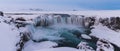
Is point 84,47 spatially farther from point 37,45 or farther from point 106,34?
point 106,34

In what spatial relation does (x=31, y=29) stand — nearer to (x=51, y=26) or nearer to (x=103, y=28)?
(x=51, y=26)

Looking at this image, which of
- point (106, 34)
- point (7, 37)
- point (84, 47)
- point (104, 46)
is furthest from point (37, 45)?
point (106, 34)

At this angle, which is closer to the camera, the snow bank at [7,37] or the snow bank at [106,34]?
the snow bank at [7,37]

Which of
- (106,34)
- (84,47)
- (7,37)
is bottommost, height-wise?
(84,47)

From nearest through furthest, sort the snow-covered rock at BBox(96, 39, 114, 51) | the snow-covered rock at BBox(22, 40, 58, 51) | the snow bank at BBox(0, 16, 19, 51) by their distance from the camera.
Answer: the snow bank at BBox(0, 16, 19, 51)
the snow-covered rock at BBox(22, 40, 58, 51)
the snow-covered rock at BBox(96, 39, 114, 51)

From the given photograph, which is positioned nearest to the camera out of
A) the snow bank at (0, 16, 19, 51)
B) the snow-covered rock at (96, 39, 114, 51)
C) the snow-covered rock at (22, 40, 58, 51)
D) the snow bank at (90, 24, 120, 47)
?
the snow bank at (0, 16, 19, 51)

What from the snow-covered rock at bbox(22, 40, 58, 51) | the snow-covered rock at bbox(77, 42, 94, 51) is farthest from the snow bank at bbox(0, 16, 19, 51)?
the snow-covered rock at bbox(77, 42, 94, 51)

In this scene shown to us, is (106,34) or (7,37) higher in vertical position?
(7,37)

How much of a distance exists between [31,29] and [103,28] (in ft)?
18.2

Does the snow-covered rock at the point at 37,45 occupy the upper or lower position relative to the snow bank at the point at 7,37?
lower

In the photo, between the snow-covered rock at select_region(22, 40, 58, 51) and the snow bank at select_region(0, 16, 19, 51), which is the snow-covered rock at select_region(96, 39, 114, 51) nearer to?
the snow-covered rock at select_region(22, 40, 58, 51)

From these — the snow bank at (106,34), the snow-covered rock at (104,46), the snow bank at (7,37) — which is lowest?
the snow-covered rock at (104,46)

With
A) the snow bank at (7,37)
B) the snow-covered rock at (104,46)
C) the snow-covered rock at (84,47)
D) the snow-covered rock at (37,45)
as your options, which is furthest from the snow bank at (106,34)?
the snow bank at (7,37)

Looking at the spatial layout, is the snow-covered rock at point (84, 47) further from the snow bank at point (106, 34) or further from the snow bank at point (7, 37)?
the snow bank at point (7, 37)
